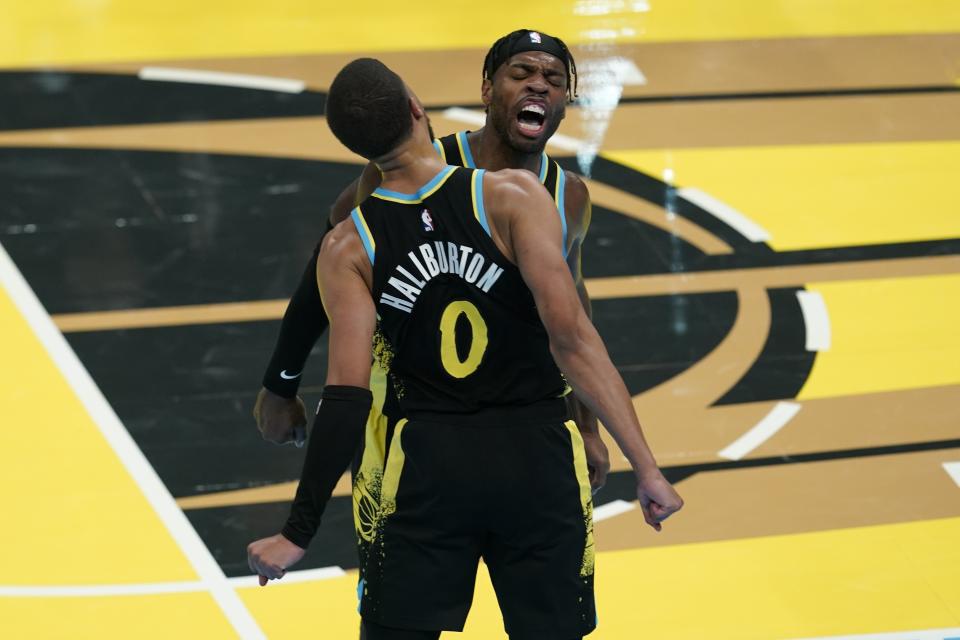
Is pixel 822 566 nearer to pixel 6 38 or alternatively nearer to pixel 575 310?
pixel 575 310

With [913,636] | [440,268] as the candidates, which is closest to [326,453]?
[440,268]

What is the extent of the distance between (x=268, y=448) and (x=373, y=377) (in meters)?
2.85

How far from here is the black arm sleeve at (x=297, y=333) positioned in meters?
4.14

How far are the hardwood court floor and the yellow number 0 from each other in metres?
1.95

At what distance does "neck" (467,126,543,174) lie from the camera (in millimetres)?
4598

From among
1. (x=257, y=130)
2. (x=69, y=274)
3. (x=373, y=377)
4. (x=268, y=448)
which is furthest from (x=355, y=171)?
(x=373, y=377)

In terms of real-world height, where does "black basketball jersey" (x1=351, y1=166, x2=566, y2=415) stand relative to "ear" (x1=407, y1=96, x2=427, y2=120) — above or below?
below

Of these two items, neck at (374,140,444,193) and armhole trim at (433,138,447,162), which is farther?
armhole trim at (433,138,447,162)

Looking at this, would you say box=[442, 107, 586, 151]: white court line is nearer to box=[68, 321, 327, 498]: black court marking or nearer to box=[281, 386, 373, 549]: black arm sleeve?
box=[68, 321, 327, 498]: black court marking

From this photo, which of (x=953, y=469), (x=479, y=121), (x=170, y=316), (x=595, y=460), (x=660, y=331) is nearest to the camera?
(x=595, y=460)

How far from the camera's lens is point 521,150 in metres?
4.56

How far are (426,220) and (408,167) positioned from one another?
14 centimetres

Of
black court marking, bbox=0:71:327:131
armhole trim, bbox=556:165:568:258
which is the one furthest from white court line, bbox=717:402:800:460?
black court marking, bbox=0:71:327:131

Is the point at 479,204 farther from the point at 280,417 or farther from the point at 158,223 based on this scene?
the point at 158,223
